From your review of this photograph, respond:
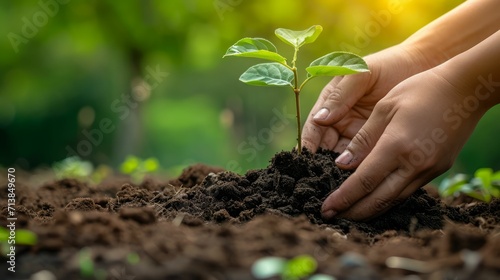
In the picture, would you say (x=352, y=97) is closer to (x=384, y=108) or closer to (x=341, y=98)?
(x=341, y=98)

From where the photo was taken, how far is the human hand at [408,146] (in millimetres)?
1973

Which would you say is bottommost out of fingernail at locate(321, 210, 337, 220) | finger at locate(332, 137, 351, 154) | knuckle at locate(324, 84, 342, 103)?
fingernail at locate(321, 210, 337, 220)

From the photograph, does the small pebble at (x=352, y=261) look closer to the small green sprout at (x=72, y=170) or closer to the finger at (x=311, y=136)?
the finger at (x=311, y=136)

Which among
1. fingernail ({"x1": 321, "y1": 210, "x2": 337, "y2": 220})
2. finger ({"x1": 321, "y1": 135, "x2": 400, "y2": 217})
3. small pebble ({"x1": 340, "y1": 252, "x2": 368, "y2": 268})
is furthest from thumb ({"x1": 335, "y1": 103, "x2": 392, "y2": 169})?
small pebble ({"x1": 340, "y1": 252, "x2": 368, "y2": 268})

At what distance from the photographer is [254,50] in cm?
207

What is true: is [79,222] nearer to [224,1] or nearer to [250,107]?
[224,1]

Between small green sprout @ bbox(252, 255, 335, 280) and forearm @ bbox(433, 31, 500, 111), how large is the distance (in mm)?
1140

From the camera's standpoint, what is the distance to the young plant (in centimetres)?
206

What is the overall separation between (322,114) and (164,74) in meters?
7.19

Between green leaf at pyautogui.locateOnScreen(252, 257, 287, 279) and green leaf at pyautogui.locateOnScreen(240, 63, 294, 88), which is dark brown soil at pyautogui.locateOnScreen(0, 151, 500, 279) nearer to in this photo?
green leaf at pyautogui.locateOnScreen(252, 257, 287, 279)

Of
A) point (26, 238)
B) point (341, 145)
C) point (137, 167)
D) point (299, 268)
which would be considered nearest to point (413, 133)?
point (341, 145)

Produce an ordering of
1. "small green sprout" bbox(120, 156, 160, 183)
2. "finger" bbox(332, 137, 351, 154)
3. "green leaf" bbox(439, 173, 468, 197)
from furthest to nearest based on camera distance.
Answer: "small green sprout" bbox(120, 156, 160, 183) < "green leaf" bbox(439, 173, 468, 197) < "finger" bbox(332, 137, 351, 154)

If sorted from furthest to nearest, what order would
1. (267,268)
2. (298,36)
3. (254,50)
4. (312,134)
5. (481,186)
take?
1. (481,186)
2. (312,134)
3. (298,36)
4. (254,50)
5. (267,268)

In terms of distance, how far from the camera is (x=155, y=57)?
802cm
